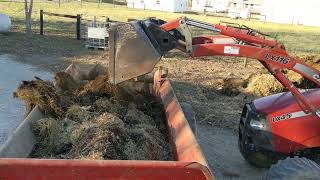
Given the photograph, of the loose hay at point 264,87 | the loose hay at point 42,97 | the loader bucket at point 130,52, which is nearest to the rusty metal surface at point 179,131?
the loader bucket at point 130,52

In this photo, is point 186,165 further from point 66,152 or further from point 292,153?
point 292,153

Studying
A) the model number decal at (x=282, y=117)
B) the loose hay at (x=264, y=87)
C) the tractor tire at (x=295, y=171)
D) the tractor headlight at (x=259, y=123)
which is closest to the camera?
the tractor tire at (x=295, y=171)

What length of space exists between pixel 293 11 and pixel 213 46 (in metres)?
67.5

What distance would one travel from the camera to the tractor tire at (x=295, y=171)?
4.98 meters

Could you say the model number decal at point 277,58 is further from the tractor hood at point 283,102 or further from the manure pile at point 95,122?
the manure pile at point 95,122

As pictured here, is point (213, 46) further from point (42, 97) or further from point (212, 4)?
point (212, 4)

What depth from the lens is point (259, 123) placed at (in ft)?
21.3

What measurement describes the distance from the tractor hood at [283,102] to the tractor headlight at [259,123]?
0.32 feet

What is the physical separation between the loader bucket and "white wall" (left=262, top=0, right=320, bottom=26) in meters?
63.9

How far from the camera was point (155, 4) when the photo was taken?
250 feet

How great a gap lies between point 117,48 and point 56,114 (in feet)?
4.44

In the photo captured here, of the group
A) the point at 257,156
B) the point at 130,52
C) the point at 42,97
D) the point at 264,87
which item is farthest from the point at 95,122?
the point at 264,87

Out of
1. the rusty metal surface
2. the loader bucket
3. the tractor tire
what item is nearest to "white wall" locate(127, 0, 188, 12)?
the rusty metal surface

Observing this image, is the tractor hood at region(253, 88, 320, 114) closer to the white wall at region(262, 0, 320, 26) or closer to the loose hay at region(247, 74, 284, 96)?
the loose hay at region(247, 74, 284, 96)
